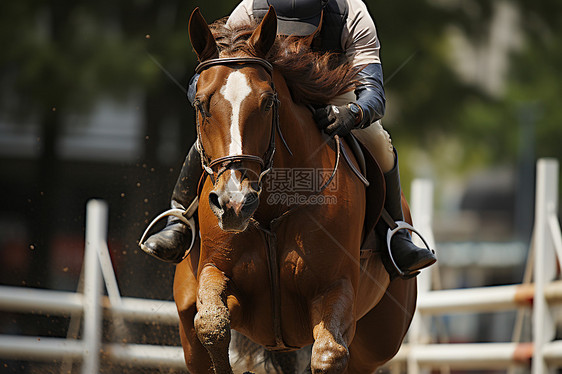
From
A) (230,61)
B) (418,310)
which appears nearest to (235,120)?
(230,61)

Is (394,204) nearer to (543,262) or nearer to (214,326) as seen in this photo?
(214,326)

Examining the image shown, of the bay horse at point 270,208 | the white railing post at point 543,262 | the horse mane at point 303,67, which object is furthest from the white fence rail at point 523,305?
the horse mane at point 303,67

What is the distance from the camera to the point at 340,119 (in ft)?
15.1

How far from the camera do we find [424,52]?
13562 millimetres

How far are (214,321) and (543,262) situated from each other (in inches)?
150

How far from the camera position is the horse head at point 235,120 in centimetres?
387

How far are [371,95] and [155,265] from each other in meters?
3.77

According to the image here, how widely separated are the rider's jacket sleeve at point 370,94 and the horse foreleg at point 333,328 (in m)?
0.88

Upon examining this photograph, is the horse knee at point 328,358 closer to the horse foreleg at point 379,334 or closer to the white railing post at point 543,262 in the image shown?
the horse foreleg at point 379,334

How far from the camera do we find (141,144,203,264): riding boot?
5086 millimetres

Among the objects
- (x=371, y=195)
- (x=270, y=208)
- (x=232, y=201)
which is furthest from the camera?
(x=371, y=195)

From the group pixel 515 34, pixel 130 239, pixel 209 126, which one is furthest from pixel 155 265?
pixel 515 34

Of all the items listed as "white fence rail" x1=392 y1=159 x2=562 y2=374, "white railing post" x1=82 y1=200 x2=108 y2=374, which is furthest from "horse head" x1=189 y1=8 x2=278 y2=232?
"white railing post" x1=82 y1=200 x2=108 y2=374

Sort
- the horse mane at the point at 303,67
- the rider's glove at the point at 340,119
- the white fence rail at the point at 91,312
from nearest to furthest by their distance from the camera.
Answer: the horse mane at the point at 303,67
the rider's glove at the point at 340,119
the white fence rail at the point at 91,312
